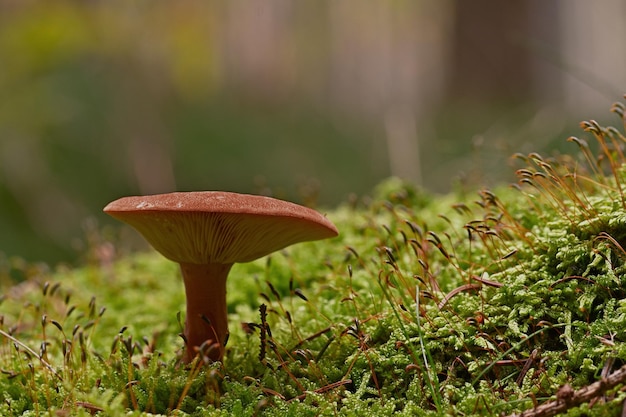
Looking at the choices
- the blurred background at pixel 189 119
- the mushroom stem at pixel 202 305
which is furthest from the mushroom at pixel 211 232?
the blurred background at pixel 189 119

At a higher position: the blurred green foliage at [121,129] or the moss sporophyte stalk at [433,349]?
the blurred green foliage at [121,129]

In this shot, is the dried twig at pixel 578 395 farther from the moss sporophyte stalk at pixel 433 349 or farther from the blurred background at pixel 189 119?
the blurred background at pixel 189 119

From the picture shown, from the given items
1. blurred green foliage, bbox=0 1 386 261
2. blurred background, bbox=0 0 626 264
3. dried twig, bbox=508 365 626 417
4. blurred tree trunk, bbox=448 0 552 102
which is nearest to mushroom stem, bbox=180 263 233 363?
dried twig, bbox=508 365 626 417

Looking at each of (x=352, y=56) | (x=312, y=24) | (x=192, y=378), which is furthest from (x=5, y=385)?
(x=352, y=56)

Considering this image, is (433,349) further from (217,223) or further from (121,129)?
(121,129)

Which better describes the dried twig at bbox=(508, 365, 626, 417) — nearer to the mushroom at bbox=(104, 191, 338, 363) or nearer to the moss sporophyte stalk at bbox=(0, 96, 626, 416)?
the moss sporophyte stalk at bbox=(0, 96, 626, 416)

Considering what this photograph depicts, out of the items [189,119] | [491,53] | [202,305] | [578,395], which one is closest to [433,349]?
[578,395]

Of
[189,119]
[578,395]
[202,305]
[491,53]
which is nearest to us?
[578,395]
